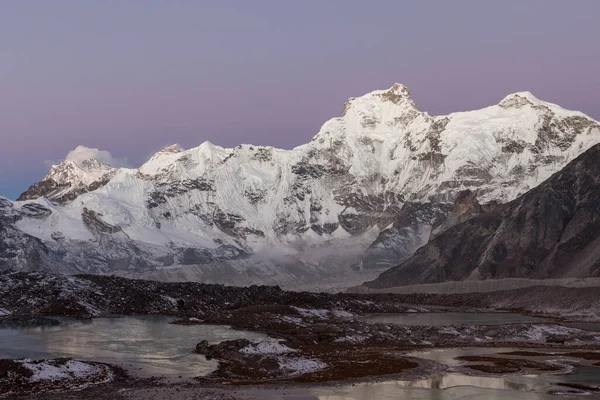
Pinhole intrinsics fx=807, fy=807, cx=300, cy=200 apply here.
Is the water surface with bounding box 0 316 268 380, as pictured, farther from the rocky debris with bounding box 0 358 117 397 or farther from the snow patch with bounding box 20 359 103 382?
the snow patch with bounding box 20 359 103 382

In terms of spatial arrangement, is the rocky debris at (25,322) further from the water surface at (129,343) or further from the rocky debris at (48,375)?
the rocky debris at (48,375)

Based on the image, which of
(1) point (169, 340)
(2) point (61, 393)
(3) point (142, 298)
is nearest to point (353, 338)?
(1) point (169, 340)

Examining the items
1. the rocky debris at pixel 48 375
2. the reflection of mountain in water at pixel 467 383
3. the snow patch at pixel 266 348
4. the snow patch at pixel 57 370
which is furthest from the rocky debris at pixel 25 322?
the reflection of mountain in water at pixel 467 383

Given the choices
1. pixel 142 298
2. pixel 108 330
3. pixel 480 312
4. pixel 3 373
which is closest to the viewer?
pixel 3 373

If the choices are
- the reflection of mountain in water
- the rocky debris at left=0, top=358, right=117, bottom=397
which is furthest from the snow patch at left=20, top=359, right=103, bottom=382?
the reflection of mountain in water

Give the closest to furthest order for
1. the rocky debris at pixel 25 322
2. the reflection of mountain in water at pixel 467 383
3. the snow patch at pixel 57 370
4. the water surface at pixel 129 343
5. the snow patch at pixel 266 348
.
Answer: the snow patch at pixel 57 370 < the reflection of mountain in water at pixel 467 383 < the water surface at pixel 129 343 < the snow patch at pixel 266 348 < the rocky debris at pixel 25 322

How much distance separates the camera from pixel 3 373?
65.9m

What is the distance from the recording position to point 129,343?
94.5 meters

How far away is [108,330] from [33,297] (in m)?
34.4

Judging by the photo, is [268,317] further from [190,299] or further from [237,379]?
[237,379]

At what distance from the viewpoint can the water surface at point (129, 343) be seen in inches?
3046

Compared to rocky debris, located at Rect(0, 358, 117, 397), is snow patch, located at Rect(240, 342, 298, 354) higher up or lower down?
higher up

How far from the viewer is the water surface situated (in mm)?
77375

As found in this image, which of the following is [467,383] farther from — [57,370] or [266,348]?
[57,370]
